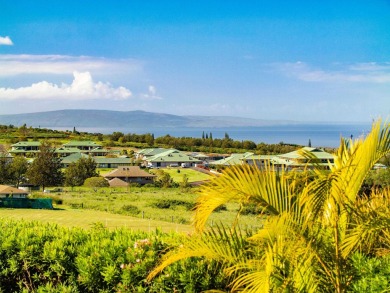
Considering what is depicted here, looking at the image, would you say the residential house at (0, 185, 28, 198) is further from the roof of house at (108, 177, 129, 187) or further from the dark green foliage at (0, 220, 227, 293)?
the dark green foliage at (0, 220, 227, 293)

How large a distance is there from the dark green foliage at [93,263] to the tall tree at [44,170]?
165 ft

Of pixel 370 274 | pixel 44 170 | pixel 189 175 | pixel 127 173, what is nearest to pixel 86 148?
pixel 127 173

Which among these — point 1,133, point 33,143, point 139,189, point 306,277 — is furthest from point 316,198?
point 1,133

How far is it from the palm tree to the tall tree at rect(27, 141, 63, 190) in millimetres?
52327

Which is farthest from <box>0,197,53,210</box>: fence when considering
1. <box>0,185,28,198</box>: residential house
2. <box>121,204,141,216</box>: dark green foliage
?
<box>0,185,28,198</box>: residential house

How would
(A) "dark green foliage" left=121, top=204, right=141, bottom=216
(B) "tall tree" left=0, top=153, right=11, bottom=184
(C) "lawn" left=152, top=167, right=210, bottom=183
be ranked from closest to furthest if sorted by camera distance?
(A) "dark green foliage" left=121, top=204, right=141, bottom=216
(B) "tall tree" left=0, top=153, right=11, bottom=184
(C) "lawn" left=152, top=167, right=210, bottom=183

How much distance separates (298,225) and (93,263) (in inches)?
84.7

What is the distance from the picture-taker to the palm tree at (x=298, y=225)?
3.81 metres

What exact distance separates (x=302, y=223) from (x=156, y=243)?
1532 millimetres

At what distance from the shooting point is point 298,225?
12.8 ft

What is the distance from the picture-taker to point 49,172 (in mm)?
54062

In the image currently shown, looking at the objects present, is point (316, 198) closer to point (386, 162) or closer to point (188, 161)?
A: point (386, 162)

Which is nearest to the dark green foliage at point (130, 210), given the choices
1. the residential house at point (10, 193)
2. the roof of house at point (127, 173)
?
the residential house at point (10, 193)

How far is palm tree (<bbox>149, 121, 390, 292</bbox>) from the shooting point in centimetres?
381
